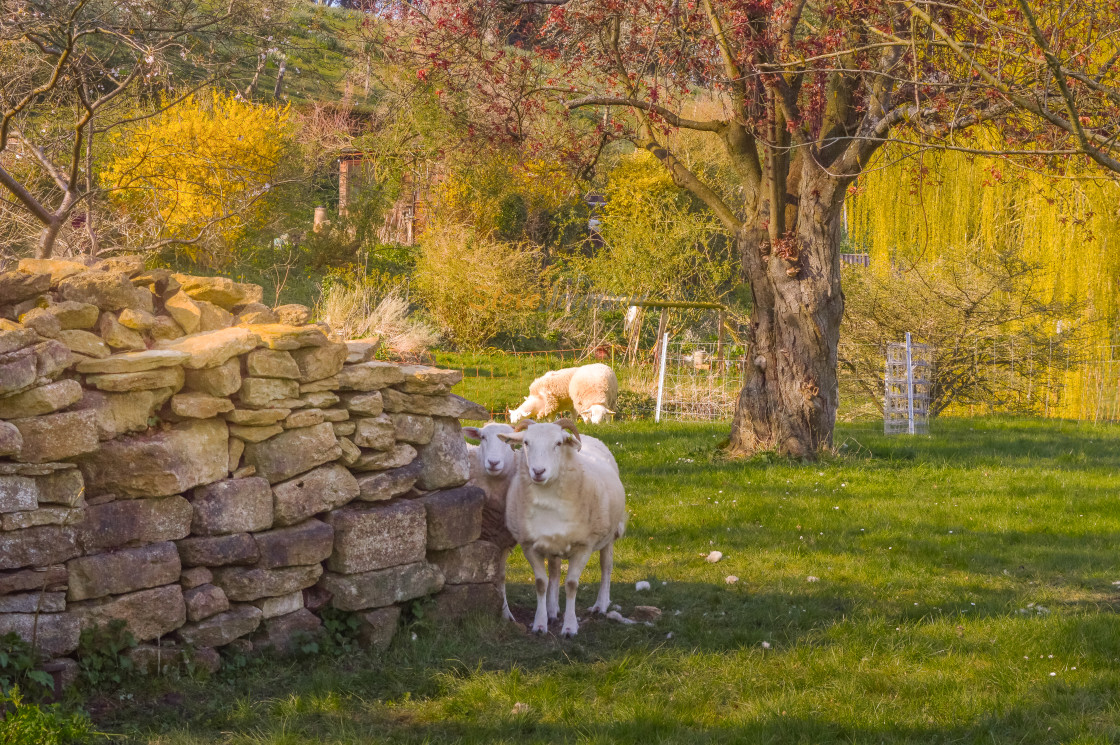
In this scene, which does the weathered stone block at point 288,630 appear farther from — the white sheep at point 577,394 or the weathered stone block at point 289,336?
the white sheep at point 577,394

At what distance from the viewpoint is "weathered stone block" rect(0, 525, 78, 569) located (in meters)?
4.49

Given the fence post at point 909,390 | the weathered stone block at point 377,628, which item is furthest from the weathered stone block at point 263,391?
the fence post at point 909,390

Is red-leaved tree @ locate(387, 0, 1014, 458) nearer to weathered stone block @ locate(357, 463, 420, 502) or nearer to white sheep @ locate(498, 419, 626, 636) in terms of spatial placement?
white sheep @ locate(498, 419, 626, 636)

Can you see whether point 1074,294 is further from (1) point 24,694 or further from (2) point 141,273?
(1) point 24,694

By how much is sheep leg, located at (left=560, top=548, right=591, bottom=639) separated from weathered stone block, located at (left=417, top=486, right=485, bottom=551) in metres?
0.66

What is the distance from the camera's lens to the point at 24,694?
4.40 m

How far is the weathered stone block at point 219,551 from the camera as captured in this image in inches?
202

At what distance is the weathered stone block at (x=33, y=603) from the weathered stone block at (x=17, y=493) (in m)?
0.40

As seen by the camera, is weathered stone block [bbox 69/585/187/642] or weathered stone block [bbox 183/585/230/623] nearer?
weathered stone block [bbox 69/585/187/642]

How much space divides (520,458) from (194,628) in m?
2.45

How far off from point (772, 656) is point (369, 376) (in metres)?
2.88

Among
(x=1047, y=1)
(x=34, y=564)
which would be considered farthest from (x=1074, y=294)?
(x=34, y=564)

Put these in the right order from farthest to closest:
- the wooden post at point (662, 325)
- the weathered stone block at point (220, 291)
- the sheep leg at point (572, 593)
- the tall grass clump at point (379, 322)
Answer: the wooden post at point (662, 325)
the tall grass clump at point (379, 322)
the sheep leg at point (572, 593)
the weathered stone block at point (220, 291)

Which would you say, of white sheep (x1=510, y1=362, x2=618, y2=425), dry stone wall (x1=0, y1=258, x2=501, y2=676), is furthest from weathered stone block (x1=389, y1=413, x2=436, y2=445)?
white sheep (x1=510, y1=362, x2=618, y2=425)
